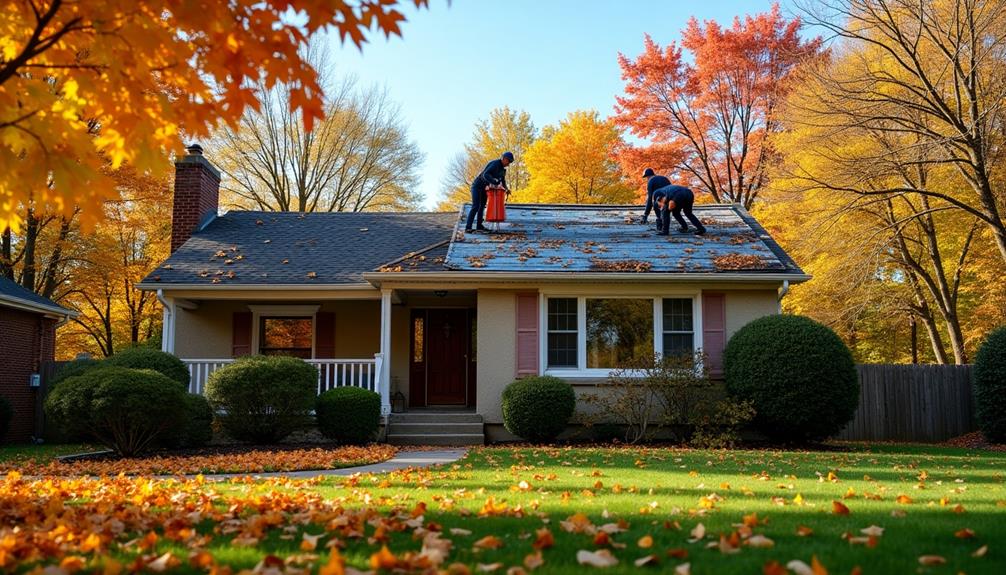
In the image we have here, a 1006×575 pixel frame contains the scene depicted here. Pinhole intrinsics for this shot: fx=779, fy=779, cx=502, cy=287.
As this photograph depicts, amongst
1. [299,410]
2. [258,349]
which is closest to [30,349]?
[258,349]

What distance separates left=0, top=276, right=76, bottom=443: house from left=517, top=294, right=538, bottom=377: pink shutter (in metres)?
10.3

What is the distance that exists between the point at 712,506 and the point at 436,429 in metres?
9.60

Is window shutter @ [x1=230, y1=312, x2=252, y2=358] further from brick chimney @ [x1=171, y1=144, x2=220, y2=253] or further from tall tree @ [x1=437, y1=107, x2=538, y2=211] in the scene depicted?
tall tree @ [x1=437, y1=107, x2=538, y2=211]

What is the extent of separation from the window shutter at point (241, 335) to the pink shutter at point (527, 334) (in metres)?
6.05

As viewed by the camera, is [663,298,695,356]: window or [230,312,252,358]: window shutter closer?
[663,298,695,356]: window

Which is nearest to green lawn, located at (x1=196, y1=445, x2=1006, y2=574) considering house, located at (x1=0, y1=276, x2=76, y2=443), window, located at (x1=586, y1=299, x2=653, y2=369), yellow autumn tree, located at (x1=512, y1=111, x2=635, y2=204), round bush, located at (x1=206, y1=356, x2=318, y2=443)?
round bush, located at (x1=206, y1=356, x2=318, y2=443)

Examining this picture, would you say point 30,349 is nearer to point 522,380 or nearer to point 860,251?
point 522,380

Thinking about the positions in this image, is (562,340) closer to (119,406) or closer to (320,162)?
(119,406)

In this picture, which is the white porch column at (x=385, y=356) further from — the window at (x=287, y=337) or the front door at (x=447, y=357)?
the window at (x=287, y=337)

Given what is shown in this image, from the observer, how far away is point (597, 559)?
3582 mm

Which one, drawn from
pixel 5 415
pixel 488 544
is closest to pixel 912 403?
pixel 488 544

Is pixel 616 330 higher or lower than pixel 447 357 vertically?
higher

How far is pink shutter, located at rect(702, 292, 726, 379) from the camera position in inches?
573

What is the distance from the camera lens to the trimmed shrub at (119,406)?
10914 millimetres
